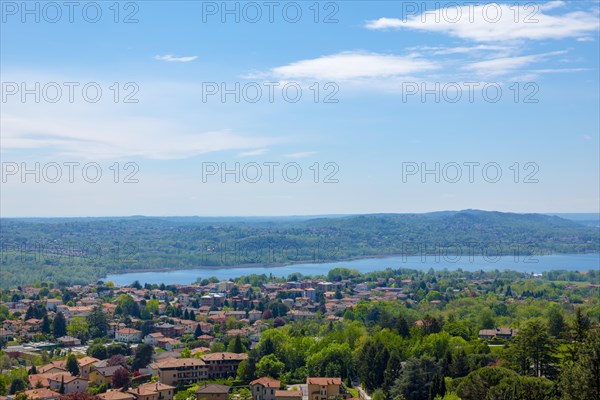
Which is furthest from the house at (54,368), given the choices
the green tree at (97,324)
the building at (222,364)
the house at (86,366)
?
the green tree at (97,324)

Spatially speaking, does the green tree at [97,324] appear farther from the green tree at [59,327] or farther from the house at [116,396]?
the house at [116,396]

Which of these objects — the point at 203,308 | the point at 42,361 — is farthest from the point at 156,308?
the point at 42,361

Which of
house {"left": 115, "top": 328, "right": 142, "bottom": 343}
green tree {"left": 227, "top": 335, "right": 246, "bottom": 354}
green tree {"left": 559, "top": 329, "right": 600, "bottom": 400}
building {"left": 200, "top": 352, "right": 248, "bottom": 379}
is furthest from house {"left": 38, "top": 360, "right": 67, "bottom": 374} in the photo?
green tree {"left": 559, "top": 329, "right": 600, "bottom": 400}

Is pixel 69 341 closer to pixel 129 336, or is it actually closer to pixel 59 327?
pixel 59 327

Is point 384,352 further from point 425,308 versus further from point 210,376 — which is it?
point 425,308

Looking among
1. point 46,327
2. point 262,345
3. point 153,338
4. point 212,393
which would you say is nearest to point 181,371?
point 262,345
